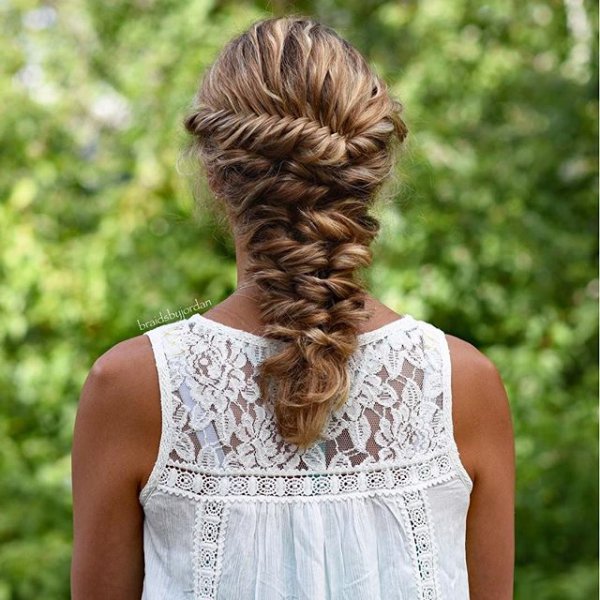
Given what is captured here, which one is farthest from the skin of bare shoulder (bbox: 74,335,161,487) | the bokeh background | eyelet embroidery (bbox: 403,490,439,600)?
the bokeh background

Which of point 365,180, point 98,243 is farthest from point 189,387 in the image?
point 98,243

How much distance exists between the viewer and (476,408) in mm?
1532

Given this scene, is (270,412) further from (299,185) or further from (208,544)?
(299,185)

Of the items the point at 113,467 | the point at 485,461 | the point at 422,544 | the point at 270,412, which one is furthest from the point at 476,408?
the point at 113,467

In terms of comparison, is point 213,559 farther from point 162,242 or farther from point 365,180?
point 162,242

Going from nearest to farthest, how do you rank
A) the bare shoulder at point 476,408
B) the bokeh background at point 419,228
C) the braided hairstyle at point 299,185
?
the braided hairstyle at point 299,185 → the bare shoulder at point 476,408 → the bokeh background at point 419,228

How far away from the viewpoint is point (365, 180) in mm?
1464

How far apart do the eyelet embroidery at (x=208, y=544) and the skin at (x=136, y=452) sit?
0.32 ft

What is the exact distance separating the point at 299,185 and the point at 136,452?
43cm

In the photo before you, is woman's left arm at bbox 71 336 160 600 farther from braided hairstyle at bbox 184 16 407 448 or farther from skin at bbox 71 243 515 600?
braided hairstyle at bbox 184 16 407 448

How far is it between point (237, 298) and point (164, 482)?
0.93ft

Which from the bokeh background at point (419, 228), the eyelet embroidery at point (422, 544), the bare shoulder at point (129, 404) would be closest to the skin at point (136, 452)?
the bare shoulder at point (129, 404)

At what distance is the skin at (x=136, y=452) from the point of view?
142 centimetres

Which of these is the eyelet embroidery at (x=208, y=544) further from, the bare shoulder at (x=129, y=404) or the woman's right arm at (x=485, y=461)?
the woman's right arm at (x=485, y=461)
